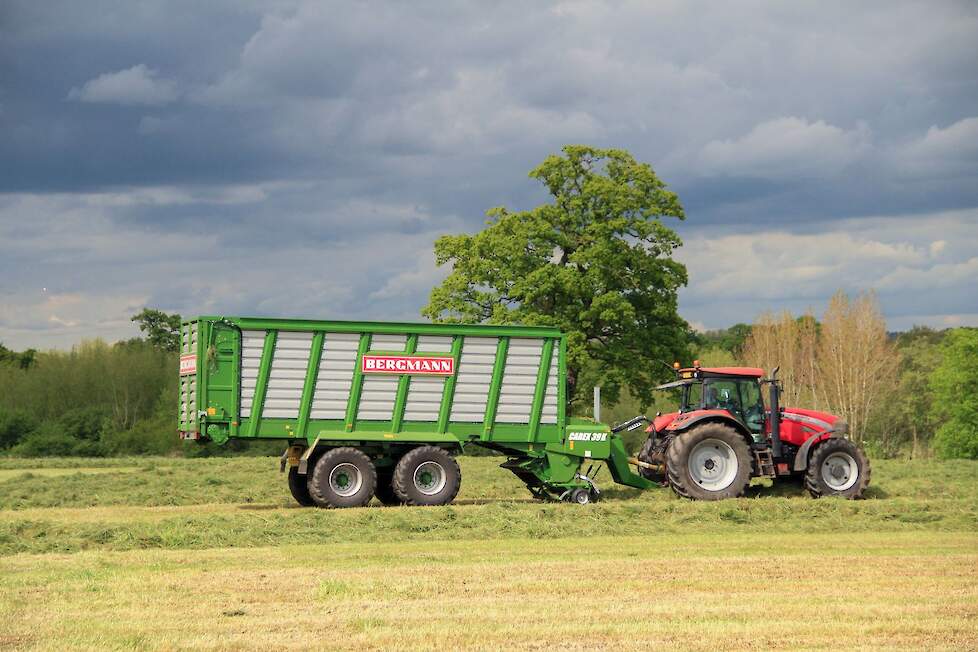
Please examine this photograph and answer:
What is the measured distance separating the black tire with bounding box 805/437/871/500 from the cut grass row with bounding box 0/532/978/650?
4.73 meters

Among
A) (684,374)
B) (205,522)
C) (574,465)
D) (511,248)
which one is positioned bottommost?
(205,522)

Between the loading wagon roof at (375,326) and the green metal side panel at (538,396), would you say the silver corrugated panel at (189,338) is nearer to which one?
the loading wagon roof at (375,326)

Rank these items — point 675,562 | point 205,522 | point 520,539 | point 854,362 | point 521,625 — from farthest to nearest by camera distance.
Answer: point 854,362 → point 205,522 → point 520,539 → point 675,562 → point 521,625

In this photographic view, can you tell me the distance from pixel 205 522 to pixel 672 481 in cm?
747

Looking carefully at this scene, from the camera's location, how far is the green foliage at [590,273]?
125ft

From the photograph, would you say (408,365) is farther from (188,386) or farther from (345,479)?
(188,386)

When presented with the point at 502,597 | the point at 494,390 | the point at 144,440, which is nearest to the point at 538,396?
the point at 494,390

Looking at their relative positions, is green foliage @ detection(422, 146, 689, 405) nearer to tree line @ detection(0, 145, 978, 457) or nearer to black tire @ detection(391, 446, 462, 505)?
tree line @ detection(0, 145, 978, 457)

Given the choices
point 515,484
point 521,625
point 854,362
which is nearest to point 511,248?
point 515,484

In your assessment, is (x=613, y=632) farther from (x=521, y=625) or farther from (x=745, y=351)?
(x=745, y=351)

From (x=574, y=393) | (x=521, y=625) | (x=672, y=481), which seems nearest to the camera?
(x=521, y=625)

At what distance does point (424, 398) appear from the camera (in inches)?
762

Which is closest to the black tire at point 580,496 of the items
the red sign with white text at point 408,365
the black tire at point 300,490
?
the red sign with white text at point 408,365

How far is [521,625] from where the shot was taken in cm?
931
